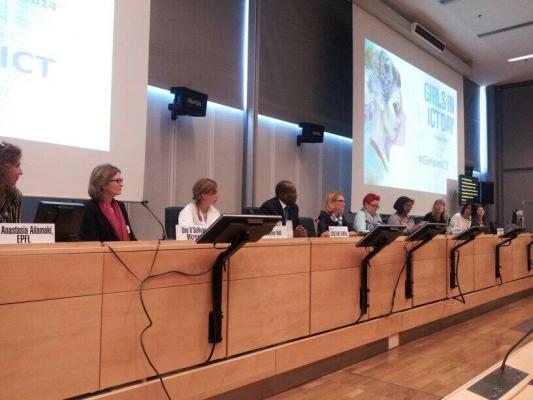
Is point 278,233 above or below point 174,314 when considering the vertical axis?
above

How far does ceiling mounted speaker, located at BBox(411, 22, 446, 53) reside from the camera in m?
5.68

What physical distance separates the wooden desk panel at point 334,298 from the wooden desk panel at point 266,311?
7 centimetres

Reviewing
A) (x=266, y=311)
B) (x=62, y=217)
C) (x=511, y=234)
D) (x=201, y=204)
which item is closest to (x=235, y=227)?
(x=266, y=311)

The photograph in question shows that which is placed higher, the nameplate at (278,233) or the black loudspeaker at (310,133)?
the black loudspeaker at (310,133)

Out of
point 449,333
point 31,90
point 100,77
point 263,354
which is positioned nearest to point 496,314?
point 449,333

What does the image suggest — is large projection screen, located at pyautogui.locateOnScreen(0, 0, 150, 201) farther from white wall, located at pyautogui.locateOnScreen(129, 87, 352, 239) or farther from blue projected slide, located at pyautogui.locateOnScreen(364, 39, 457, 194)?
blue projected slide, located at pyautogui.locateOnScreen(364, 39, 457, 194)

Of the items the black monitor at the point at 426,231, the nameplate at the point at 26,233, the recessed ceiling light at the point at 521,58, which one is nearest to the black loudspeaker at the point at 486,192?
the recessed ceiling light at the point at 521,58

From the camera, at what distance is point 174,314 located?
5.21 feet

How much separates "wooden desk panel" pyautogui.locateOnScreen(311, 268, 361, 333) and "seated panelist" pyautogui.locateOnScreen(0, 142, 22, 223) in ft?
4.48

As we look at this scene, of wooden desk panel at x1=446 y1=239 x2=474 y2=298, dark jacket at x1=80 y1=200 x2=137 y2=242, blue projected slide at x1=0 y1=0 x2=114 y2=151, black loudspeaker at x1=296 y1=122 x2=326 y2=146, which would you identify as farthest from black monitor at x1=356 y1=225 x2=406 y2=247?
black loudspeaker at x1=296 y1=122 x2=326 y2=146

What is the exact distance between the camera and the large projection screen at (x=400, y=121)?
4973 mm

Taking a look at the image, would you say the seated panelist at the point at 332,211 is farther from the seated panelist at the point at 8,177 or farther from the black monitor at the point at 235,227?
the seated panelist at the point at 8,177

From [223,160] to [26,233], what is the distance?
9.17 feet

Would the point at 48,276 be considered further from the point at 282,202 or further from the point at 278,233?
the point at 282,202
